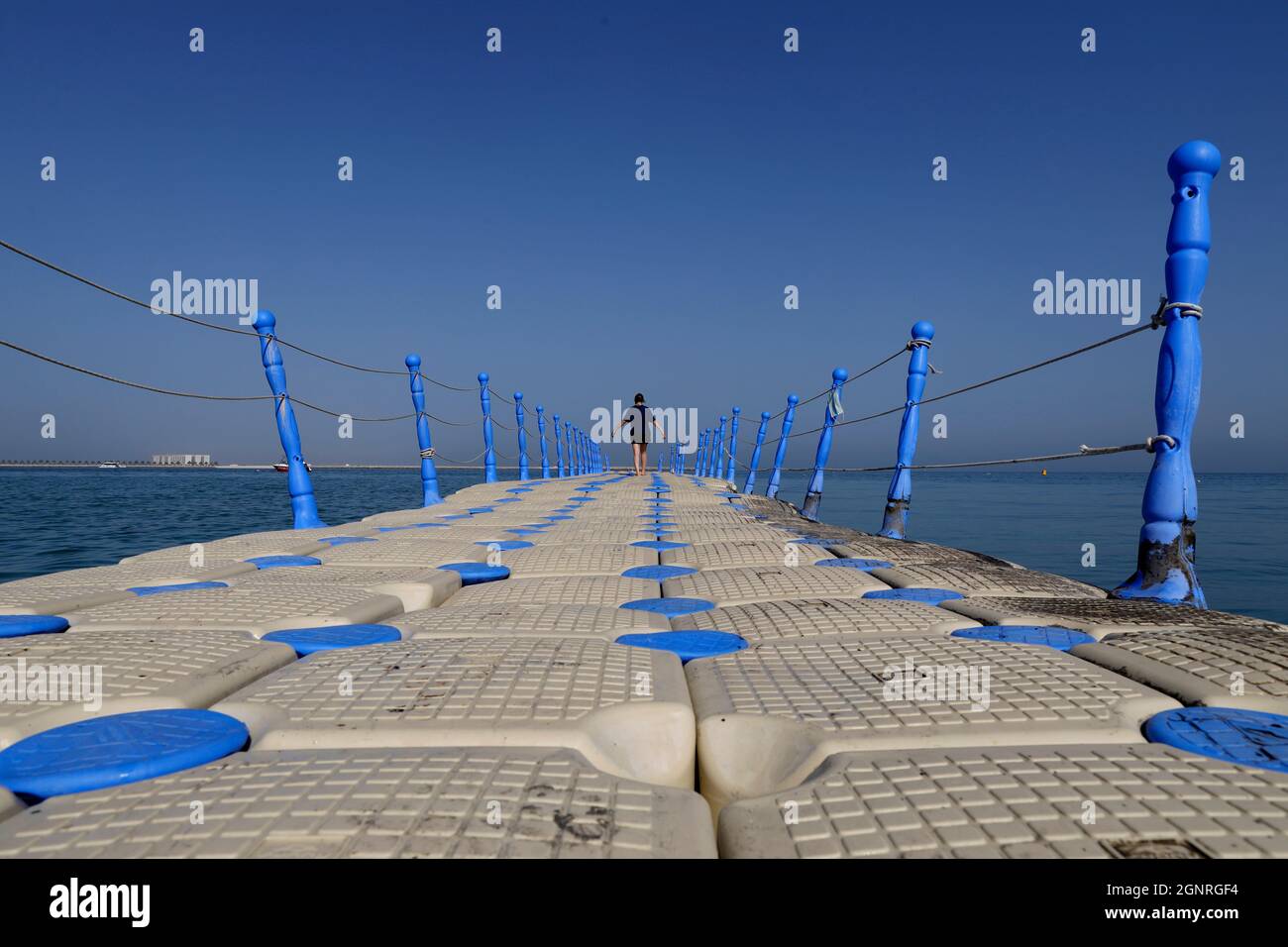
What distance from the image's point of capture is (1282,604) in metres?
5.65

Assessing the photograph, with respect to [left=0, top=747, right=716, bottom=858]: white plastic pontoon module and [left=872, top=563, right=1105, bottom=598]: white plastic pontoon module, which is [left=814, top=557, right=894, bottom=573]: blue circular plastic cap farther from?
[left=0, top=747, right=716, bottom=858]: white plastic pontoon module

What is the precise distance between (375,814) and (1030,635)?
4.37 feet

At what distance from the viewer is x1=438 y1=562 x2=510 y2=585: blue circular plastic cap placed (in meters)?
2.45

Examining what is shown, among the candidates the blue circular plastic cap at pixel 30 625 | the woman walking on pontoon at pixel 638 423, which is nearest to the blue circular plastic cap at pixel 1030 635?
the blue circular plastic cap at pixel 30 625

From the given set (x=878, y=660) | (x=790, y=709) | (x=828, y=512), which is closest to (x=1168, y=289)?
(x=878, y=660)

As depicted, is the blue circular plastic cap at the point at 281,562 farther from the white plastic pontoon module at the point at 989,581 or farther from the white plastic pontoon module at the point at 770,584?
the white plastic pontoon module at the point at 989,581

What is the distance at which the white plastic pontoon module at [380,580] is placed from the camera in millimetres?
2084

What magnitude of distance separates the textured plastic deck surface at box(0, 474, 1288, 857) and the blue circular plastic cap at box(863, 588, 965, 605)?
111mm

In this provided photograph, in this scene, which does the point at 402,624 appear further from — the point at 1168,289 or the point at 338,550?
the point at 1168,289

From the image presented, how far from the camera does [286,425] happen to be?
4336 millimetres

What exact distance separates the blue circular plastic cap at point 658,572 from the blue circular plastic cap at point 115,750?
154cm

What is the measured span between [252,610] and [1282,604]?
716 cm

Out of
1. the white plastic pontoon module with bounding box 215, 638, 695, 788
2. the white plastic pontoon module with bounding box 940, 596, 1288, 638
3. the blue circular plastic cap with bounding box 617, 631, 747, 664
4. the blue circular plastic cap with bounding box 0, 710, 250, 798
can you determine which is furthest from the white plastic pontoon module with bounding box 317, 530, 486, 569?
the white plastic pontoon module with bounding box 940, 596, 1288, 638

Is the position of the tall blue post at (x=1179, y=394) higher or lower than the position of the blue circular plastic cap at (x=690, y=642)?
higher
